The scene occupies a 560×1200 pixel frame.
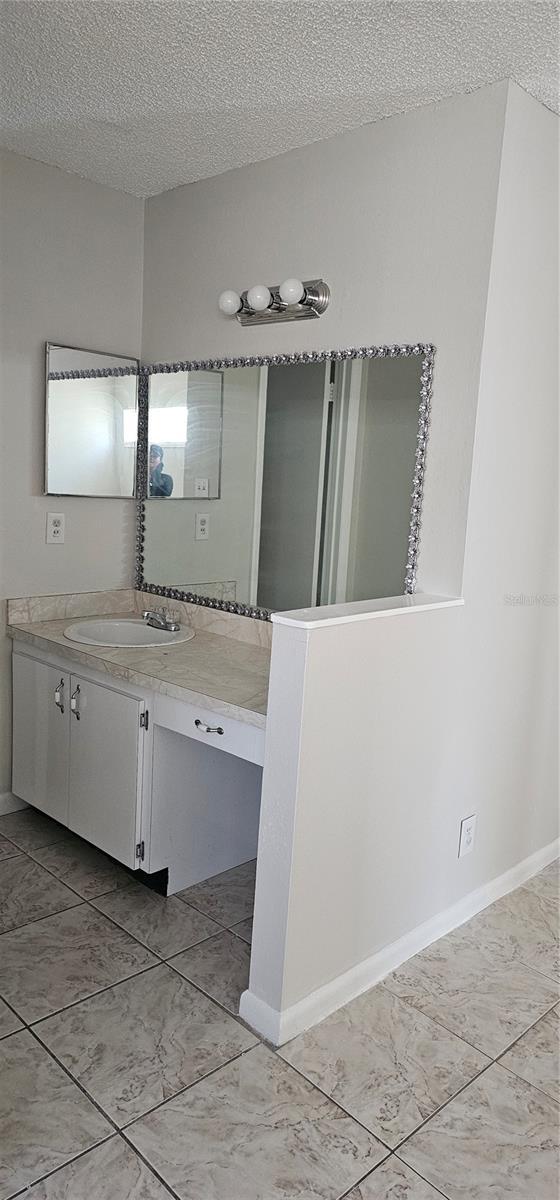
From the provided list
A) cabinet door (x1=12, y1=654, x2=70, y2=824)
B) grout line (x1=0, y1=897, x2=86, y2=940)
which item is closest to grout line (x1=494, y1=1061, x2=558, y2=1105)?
grout line (x1=0, y1=897, x2=86, y2=940)

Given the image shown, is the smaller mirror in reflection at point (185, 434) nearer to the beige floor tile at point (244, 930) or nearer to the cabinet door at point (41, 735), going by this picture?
the cabinet door at point (41, 735)

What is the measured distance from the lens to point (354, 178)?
7.55ft

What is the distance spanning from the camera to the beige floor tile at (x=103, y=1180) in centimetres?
148

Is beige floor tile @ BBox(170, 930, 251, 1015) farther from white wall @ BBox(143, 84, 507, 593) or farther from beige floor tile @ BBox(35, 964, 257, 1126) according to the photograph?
white wall @ BBox(143, 84, 507, 593)

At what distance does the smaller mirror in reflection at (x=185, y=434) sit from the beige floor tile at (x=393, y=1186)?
194cm

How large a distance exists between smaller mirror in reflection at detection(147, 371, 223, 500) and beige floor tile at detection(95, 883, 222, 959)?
4.24ft

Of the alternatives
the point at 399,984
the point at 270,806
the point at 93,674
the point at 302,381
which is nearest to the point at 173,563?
the point at 93,674

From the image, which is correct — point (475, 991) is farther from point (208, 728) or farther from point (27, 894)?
point (27, 894)

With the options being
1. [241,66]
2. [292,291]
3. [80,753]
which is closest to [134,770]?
[80,753]

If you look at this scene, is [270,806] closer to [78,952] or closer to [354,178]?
[78,952]

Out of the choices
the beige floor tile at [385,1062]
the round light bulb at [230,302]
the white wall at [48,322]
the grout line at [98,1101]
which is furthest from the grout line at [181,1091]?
the round light bulb at [230,302]

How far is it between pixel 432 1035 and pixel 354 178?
223 cm

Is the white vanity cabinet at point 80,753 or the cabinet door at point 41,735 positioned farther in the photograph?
the cabinet door at point 41,735

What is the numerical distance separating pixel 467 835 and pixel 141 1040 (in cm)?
103
